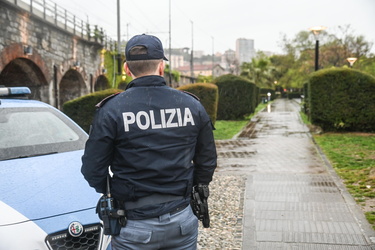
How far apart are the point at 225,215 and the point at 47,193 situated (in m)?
3.15

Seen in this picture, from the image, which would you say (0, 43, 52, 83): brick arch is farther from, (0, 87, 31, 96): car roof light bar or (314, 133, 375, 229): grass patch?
(0, 87, 31, 96): car roof light bar

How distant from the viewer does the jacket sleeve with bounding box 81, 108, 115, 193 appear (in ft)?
7.43

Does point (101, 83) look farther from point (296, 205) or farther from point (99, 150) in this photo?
point (99, 150)

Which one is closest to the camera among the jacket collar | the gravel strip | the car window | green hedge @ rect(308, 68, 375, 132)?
the jacket collar

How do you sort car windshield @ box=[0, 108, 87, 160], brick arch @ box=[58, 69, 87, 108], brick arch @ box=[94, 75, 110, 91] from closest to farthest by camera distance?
car windshield @ box=[0, 108, 87, 160], brick arch @ box=[58, 69, 87, 108], brick arch @ box=[94, 75, 110, 91]

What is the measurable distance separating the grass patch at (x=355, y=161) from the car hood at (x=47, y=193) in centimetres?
371

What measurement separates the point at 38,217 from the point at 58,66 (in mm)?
22387

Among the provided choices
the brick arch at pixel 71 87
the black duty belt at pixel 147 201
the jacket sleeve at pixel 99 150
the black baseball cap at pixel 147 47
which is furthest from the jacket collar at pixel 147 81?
the brick arch at pixel 71 87

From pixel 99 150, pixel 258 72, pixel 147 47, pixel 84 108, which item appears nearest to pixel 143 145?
pixel 99 150

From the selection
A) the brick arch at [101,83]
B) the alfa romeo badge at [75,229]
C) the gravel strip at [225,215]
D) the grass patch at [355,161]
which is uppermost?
the brick arch at [101,83]

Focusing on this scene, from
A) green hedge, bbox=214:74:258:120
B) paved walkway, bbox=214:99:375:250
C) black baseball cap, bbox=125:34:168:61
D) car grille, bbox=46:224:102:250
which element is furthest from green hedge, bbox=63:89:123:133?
black baseball cap, bbox=125:34:168:61

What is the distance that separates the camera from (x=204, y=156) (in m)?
2.56

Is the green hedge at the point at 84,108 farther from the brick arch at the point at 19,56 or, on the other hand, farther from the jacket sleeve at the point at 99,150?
the jacket sleeve at the point at 99,150

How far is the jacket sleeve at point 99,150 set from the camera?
2.27m
